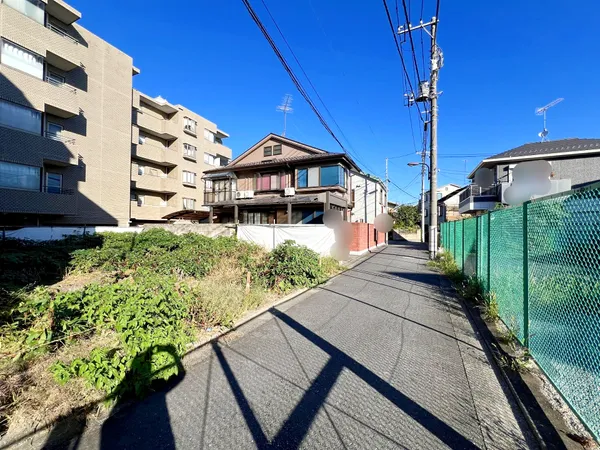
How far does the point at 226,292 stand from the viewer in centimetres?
493

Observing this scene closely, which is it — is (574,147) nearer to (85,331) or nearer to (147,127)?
(85,331)

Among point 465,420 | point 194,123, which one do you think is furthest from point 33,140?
point 465,420

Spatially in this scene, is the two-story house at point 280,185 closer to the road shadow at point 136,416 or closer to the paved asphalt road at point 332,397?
the paved asphalt road at point 332,397

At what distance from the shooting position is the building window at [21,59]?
1291 cm

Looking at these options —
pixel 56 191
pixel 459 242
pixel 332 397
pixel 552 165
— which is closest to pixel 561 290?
pixel 332 397

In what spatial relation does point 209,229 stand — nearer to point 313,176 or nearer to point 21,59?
point 313,176

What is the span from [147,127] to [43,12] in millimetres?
9135

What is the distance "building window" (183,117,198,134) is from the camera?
85.8ft

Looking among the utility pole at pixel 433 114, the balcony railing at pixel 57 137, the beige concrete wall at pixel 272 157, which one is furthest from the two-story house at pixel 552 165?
the balcony railing at pixel 57 137

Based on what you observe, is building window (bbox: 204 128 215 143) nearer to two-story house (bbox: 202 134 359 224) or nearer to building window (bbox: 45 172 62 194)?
two-story house (bbox: 202 134 359 224)

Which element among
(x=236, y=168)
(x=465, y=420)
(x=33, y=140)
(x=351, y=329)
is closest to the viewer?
(x=465, y=420)

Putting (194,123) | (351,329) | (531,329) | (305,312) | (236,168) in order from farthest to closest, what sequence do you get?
(194,123) → (236,168) → (305,312) → (351,329) → (531,329)

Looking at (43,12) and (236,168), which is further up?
(43,12)

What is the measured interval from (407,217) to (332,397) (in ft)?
126
